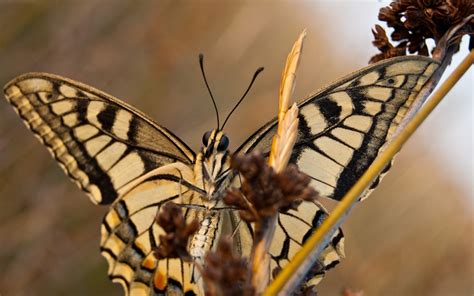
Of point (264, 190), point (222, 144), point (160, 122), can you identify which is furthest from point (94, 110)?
point (160, 122)

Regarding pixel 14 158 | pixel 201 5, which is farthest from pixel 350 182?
pixel 201 5

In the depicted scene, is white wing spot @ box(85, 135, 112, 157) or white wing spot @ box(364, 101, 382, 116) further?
white wing spot @ box(85, 135, 112, 157)

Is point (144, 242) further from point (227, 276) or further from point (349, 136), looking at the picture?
point (227, 276)

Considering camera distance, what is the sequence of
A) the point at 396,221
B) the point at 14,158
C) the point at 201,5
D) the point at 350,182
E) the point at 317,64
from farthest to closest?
the point at 317,64 < the point at 201,5 < the point at 396,221 < the point at 14,158 < the point at 350,182

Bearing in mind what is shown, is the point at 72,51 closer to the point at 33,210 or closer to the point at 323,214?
the point at 33,210

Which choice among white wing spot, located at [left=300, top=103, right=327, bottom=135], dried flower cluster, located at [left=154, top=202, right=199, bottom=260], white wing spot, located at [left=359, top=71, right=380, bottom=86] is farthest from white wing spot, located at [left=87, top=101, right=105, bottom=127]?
dried flower cluster, located at [left=154, top=202, right=199, bottom=260]

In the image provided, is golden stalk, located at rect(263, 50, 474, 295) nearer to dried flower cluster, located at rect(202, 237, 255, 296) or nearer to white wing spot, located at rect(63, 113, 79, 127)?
dried flower cluster, located at rect(202, 237, 255, 296)
